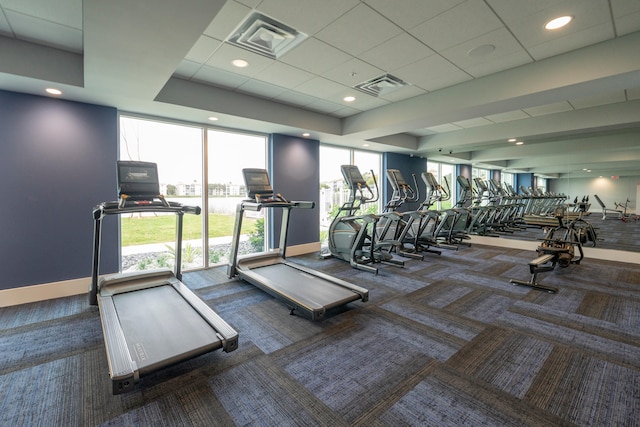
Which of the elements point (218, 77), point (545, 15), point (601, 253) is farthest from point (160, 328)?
point (601, 253)

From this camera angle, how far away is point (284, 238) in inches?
190

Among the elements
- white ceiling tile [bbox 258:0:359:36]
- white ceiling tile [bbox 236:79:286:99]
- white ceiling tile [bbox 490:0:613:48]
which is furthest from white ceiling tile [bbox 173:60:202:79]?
white ceiling tile [bbox 490:0:613:48]

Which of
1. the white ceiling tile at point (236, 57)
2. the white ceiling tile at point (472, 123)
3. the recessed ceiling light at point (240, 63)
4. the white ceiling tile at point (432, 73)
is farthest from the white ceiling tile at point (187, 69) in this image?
the white ceiling tile at point (472, 123)

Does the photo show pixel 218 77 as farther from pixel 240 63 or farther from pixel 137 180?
pixel 137 180

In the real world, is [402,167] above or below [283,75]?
below

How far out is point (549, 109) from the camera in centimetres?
533

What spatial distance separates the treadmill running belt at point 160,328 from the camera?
2.08 m

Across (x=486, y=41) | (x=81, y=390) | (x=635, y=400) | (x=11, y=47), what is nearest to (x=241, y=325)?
(x=81, y=390)

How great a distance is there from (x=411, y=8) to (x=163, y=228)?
186 inches

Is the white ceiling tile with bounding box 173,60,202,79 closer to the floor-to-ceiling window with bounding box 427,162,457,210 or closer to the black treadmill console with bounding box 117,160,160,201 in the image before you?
the black treadmill console with bounding box 117,160,160,201

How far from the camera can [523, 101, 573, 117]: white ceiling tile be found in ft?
16.6

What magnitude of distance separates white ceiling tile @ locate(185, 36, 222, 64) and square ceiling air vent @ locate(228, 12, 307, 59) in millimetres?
203

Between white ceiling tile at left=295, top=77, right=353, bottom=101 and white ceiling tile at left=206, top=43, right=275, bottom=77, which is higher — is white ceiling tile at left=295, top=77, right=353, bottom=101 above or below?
above

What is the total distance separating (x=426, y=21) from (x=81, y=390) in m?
4.13
